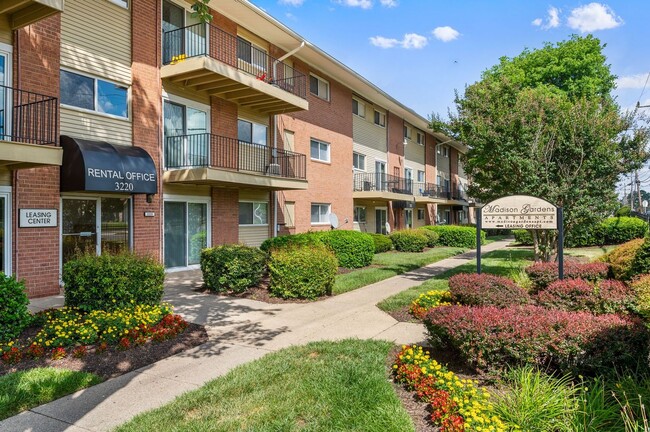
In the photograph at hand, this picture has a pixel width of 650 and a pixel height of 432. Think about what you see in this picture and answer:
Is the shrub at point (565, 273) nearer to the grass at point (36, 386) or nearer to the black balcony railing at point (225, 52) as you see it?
the grass at point (36, 386)

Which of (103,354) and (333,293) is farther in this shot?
(333,293)

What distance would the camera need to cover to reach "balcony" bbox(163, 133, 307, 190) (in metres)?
12.7

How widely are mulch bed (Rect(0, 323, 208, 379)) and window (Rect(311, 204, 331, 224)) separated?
14443mm

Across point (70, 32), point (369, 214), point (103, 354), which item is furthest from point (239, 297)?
point (369, 214)

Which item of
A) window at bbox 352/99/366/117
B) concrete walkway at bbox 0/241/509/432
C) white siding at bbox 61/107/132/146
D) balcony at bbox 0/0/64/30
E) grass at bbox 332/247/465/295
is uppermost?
window at bbox 352/99/366/117

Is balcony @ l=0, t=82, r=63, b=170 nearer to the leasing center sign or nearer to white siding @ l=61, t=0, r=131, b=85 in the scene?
white siding @ l=61, t=0, r=131, b=85

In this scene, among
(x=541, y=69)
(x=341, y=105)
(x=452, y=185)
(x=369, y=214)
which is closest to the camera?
(x=341, y=105)

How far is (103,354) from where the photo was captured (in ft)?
17.9

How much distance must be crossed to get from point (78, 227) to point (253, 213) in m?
7.03

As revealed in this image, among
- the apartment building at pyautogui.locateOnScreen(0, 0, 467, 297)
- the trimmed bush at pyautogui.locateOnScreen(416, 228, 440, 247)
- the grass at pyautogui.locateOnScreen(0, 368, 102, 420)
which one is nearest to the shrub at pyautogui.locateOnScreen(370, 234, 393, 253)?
the apartment building at pyautogui.locateOnScreen(0, 0, 467, 297)

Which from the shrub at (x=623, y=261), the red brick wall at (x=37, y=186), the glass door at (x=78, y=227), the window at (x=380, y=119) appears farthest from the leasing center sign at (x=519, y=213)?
the window at (x=380, y=119)

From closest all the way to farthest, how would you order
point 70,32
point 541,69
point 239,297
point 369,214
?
point 239,297 → point 70,32 → point 369,214 → point 541,69

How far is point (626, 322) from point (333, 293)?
21.4 ft

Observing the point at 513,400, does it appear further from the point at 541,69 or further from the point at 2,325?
the point at 541,69
